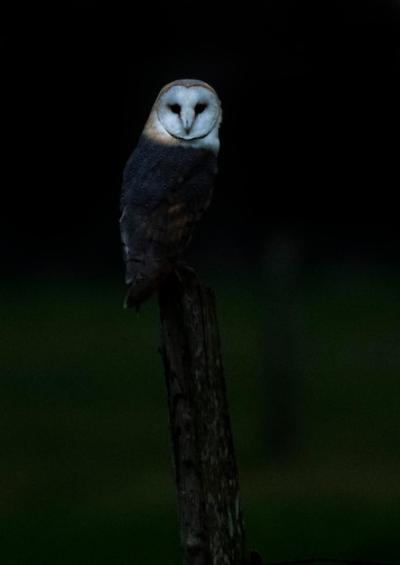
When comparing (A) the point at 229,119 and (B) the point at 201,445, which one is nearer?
(B) the point at 201,445

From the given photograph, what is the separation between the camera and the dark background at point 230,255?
10.2 m

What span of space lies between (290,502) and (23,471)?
5.85 feet

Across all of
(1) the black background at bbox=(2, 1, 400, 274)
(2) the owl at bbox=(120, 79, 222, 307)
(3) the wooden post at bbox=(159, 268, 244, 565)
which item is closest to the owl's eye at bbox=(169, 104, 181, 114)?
(2) the owl at bbox=(120, 79, 222, 307)

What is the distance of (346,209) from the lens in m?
22.6

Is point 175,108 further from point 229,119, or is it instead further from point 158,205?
point 229,119

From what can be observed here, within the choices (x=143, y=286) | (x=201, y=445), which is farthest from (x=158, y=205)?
(x=201, y=445)

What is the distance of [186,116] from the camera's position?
234 inches

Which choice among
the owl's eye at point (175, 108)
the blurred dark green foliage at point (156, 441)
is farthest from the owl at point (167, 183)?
the blurred dark green foliage at point (156, 441)

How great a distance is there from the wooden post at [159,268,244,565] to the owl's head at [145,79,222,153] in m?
1.60

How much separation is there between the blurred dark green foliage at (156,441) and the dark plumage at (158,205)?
6.45 feet

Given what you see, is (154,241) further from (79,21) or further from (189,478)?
(79,21)

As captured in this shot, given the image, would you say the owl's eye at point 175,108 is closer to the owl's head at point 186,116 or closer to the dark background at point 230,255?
the owl's head at point 186,116

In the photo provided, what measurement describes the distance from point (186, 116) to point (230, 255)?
15.1 meters

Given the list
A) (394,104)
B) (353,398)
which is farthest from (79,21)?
Result: (353,398)
